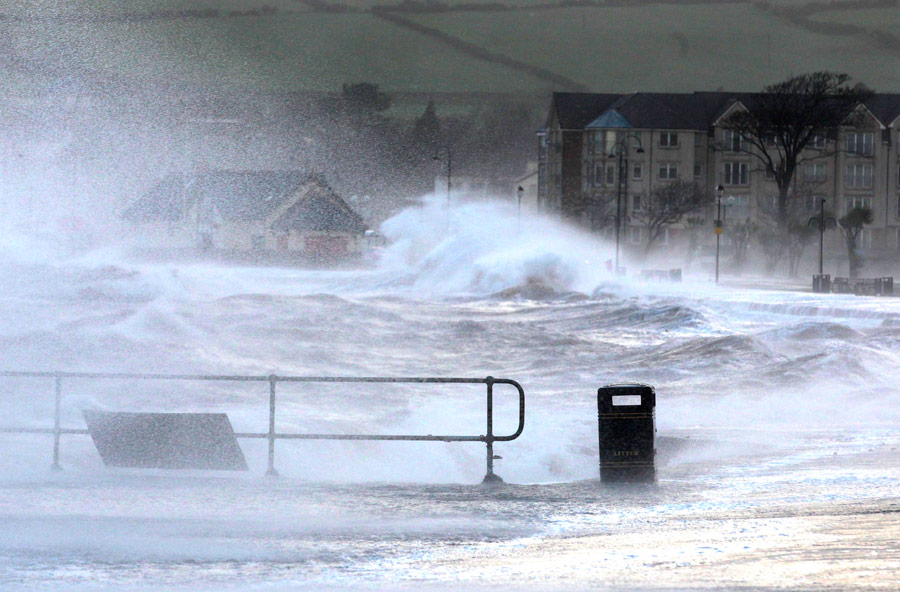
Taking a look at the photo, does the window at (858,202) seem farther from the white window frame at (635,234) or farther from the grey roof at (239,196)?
the grey roof at (239,196)

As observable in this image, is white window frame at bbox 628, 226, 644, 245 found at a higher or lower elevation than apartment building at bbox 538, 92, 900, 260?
lower

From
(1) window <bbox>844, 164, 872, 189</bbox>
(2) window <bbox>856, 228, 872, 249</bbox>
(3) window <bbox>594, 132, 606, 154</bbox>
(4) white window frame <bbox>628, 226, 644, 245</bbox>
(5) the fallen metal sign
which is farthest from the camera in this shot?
(3) window <bbox>594, 132, 606, 154</bbox>

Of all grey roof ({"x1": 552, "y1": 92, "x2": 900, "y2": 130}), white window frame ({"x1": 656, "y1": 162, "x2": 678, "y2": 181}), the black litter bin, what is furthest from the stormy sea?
grey roof ({"x1": 552, "y1": 92, "x2": 900, "y2": 130})

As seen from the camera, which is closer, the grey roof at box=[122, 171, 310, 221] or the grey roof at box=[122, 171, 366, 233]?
the grey roof at box=[122, 171, 310, 221]

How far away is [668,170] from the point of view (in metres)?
102

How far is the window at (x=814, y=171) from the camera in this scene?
102 metres

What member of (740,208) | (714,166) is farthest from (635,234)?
(714,166)

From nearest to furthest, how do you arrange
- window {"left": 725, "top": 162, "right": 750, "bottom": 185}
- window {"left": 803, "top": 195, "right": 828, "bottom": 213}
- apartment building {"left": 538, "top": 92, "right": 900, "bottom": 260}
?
1. window {"left": 803, "top": 195, "right": 828, "bottom": 213}
2. apartment building {"left": 538, "top": 92, "right": 900, "bottom": 260}
3. window {"left": 725, "top": 162, "right": 750, "bottom": 185}

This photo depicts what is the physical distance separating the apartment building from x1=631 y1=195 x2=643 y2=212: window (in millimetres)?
75

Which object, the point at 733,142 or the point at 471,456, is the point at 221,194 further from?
the point at 471,456

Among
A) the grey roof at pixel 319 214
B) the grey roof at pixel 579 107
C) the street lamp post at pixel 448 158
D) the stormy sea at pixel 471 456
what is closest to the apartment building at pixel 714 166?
the grey roof at pixel 579 107

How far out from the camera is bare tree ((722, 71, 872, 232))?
90.4 m

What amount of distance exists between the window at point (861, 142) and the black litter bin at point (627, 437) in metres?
94.8

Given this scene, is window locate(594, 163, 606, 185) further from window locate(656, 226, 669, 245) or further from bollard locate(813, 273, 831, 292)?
bollard locate(813, 273, 831, 292)
